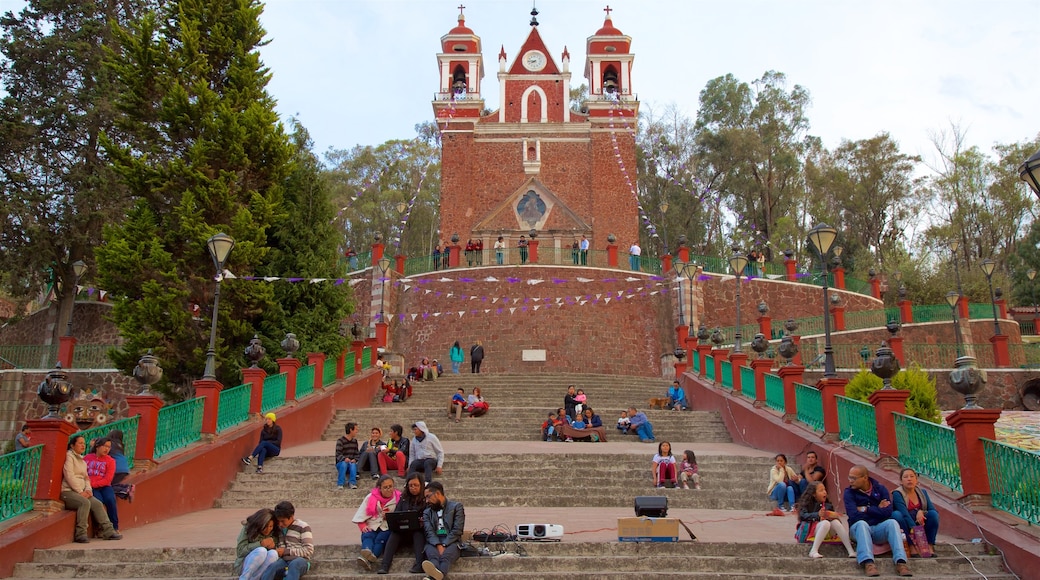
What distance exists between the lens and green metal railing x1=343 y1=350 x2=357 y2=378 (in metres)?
18.2

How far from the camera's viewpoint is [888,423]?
9883 mm

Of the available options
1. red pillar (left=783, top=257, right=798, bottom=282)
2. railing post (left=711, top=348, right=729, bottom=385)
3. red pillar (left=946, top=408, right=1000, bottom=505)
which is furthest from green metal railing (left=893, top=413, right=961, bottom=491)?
red pillar (left=783, top=257, right=798, bottom=282)

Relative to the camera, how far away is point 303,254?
18.2 metres

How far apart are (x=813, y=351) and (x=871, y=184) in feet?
71.3

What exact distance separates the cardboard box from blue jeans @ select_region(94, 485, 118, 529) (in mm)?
5224

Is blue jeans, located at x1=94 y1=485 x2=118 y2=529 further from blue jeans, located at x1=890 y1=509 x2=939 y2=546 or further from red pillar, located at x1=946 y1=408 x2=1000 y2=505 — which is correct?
red pillar, located at x1=946 y1=408 x2=1000 y2=505

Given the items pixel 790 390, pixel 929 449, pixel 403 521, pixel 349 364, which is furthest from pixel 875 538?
pixel 349 364

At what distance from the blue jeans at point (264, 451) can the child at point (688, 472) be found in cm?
580

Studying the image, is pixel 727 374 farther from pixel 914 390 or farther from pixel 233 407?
pixel 233 407

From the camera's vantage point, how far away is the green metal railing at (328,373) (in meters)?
16.9

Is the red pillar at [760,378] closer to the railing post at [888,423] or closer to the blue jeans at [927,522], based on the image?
the railing post at [888,423]

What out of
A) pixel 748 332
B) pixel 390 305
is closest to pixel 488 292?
pixel 390 305

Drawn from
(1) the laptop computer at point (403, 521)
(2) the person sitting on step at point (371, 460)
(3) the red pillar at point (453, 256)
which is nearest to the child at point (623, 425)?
(2) the person sitting on step at point (371, 460)

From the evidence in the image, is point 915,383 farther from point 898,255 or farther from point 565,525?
point 898,255
